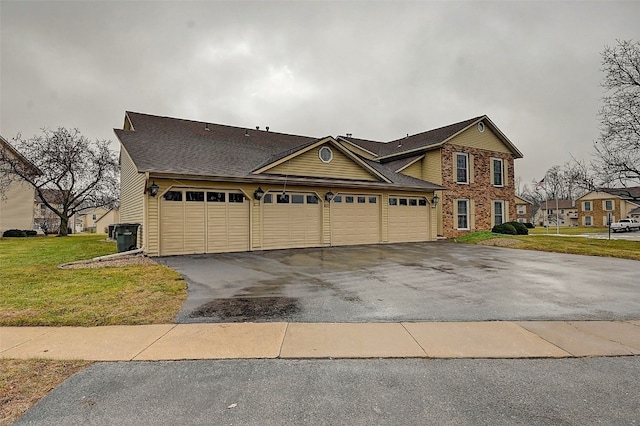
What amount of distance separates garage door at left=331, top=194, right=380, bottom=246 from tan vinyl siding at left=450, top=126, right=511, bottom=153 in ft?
24.6

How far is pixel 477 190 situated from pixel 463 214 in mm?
1849

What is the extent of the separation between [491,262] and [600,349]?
23.3 ft

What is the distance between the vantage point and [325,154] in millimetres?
15047

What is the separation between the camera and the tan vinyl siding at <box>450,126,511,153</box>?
19797 millimetres

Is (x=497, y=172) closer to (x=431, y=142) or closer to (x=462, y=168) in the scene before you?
(x=462, y=168)

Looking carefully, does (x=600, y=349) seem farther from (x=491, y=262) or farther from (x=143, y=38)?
(x=143, y=38)

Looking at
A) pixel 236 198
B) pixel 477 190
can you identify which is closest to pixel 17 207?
pixel 236 198

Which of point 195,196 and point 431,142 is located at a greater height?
point 431,142

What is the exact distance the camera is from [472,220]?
20031 millimetres

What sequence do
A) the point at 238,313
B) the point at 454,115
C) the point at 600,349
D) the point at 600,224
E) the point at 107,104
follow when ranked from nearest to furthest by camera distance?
the point at 600,349 < the point at 238,313 < the point at 107,104 < the point at 454,115 < the point at 600,224

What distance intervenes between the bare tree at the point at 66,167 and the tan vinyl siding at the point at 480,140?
88.7 ft

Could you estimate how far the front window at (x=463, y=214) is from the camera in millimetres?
19734

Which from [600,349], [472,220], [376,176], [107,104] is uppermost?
[107,104]

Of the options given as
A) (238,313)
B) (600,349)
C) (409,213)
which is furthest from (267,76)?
(600,349)
